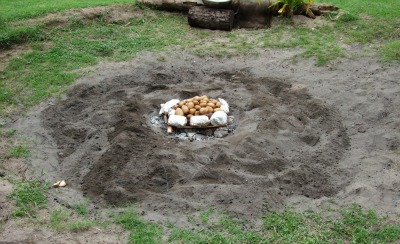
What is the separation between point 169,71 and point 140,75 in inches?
20.8

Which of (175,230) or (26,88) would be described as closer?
(175,230)

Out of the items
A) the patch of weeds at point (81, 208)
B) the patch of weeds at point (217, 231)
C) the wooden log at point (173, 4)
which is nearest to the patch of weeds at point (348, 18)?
the wooden log at point (173, 4)

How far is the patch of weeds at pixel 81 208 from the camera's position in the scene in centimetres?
570

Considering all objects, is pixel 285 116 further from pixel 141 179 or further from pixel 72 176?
pixel 72 176

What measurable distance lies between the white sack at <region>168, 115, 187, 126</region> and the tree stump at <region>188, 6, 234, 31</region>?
3988mm

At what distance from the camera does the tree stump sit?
35.3 ft

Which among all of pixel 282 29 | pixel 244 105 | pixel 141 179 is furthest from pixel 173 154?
pixel 282 29

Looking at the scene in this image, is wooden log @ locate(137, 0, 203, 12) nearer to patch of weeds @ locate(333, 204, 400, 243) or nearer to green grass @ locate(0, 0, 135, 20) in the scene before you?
green grass @ locate(0, 0, 135, 20)

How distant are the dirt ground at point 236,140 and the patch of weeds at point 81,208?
0.15 m

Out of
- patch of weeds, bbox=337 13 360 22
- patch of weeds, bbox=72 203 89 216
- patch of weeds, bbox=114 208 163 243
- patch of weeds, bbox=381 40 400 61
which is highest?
patch of weeds, bbox=114 208 163 243

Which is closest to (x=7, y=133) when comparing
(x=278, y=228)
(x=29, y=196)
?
(x=29, y=196)

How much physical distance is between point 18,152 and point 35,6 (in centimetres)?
568

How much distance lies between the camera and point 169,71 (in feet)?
30.7

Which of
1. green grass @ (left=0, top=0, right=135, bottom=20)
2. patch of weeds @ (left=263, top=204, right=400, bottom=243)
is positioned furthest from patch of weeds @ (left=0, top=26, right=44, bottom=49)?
patch of weeds @ (left=263, top=204, right=400, bottom=243)
